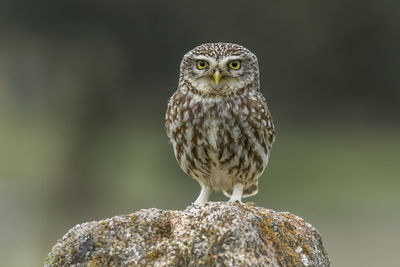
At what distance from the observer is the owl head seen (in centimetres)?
432

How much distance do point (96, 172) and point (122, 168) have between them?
0.56m

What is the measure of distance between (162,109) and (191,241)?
9643mm

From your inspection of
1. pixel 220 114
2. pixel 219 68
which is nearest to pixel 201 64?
pixel 219 68

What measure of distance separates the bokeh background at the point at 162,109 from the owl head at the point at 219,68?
648cm

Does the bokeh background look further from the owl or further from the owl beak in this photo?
the owl beak

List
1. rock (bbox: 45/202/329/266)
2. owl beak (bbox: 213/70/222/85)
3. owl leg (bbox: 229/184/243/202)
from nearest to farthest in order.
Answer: rock (bbox: 45/202/329/266) → owl beak (bbox: 213/70/222/85) → owl leg (bbox: 229/184/243/202)

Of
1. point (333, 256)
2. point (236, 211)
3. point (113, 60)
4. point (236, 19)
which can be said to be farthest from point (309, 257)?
point (113, 60)

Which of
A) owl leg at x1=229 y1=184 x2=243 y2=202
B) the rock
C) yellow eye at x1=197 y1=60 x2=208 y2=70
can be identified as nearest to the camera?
the rock

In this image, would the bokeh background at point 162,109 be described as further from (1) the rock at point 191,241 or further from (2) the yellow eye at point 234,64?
(1) the rock at point 191,241

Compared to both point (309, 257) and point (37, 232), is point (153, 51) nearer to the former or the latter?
point (37, 232)

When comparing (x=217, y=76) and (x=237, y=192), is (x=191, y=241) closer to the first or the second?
(x=217, y=76)

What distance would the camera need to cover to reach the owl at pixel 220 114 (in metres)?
4.41

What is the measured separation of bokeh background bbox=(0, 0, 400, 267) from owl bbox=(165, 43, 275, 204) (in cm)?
638

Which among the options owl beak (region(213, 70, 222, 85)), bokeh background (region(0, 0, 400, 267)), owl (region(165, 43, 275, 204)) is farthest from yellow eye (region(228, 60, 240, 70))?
bokeh background (region(0, 0, 400, 267))
